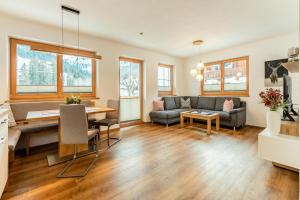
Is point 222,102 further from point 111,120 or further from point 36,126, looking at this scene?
point 36,126

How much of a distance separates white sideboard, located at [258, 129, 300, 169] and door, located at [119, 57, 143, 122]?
3.60 meters

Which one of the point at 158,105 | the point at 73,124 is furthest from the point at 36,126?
the point at 158,105

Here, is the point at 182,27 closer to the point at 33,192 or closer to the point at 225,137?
the point at 225,137

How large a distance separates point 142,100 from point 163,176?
3.41m

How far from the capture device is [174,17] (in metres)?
2.93

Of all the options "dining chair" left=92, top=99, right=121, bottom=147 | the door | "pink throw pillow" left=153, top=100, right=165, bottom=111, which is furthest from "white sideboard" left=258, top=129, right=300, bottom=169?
the door

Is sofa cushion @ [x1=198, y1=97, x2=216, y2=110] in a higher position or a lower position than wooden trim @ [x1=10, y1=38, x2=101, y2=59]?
lower

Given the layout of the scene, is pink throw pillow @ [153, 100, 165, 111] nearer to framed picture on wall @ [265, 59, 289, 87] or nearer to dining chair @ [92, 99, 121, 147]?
dining chair @ [92, 99, 121, 147]

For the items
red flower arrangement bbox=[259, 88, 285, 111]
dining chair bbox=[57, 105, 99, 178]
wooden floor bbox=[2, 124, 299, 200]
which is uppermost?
red flower arrangement bbox=[259, 88, 285, 111]

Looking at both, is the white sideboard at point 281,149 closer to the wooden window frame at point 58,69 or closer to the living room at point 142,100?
the living room at point 142,100

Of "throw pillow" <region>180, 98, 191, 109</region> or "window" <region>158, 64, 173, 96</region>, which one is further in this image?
"window" <region>158, 64, 173, 96</region>

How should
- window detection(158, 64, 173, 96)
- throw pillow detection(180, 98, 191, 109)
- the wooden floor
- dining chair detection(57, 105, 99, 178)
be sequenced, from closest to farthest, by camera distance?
1. the wooden floor
2. dining chair detection(57, 105, 99, 178)
3. throw pillow detection(180, 98, 191, 109)
4. window detection(158, 64, 173, 96)

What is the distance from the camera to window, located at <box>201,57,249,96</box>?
15.8 ft

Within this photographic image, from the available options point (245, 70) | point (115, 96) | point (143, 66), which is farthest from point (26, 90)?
point (245, 70)
